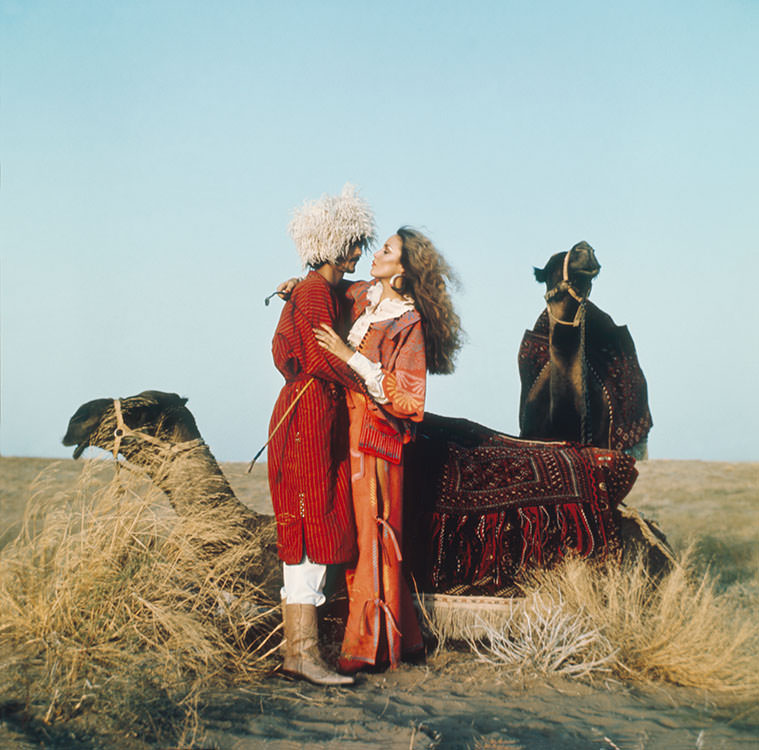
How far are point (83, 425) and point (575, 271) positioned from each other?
2.99 metres

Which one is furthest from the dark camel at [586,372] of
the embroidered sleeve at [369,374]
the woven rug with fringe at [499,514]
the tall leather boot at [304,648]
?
the tall leather boot at [304,648]

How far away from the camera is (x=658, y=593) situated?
4.48 m

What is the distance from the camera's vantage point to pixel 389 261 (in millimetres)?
4285

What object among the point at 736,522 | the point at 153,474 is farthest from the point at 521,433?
the point at 736,522

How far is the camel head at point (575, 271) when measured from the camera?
15.9 feet

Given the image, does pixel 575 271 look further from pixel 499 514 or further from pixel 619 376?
pixel 499 514

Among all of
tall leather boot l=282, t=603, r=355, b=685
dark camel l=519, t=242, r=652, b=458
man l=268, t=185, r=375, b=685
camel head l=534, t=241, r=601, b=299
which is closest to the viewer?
tall leather boot l=282, t=603, r=355, b=685

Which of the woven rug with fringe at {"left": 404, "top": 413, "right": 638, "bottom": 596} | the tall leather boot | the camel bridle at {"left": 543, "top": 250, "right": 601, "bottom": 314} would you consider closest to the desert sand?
the tall leather boot

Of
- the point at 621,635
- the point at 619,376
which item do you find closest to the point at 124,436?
the point at 621,635

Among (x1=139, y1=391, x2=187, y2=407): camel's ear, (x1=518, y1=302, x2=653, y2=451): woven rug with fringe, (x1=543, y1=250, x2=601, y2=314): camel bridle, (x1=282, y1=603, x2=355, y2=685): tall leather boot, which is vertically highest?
(x1=543, y1=250, x2=601, y2=314): camel bridle

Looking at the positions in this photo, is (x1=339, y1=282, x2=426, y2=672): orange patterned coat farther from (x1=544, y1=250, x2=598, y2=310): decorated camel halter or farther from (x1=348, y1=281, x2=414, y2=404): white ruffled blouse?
(x1=544, y1=250, x2=598, y2=310): decorated camel halter

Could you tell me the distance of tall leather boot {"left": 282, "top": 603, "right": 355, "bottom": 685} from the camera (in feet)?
12.5

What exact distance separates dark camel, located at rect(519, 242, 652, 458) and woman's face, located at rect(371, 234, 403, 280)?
1185 mm

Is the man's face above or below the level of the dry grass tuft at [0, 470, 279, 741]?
above
